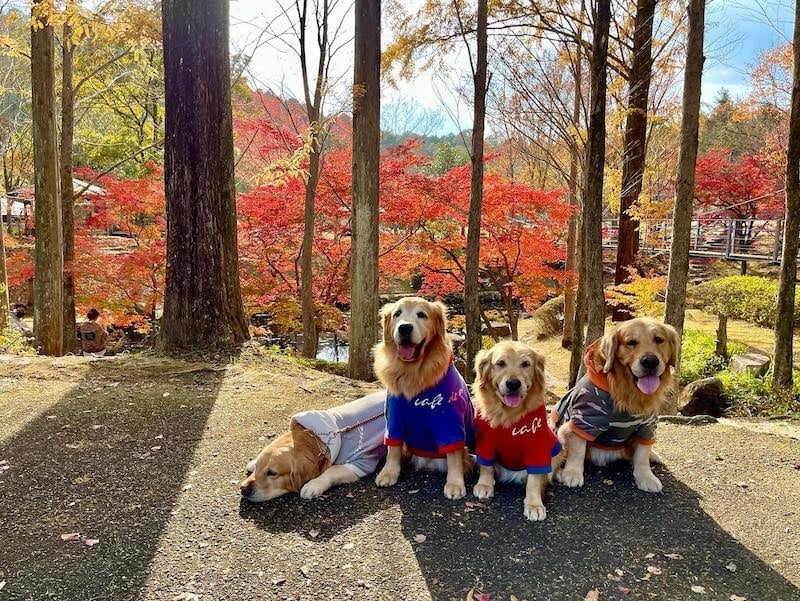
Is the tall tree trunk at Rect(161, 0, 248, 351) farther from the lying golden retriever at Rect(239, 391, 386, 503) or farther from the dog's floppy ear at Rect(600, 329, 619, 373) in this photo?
the dog's floppy ear at Rect(600, 329, 619, 373)

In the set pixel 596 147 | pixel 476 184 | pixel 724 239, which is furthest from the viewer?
pixel 724 239

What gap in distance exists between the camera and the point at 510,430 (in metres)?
2.84

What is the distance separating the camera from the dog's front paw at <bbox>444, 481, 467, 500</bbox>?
295 cm

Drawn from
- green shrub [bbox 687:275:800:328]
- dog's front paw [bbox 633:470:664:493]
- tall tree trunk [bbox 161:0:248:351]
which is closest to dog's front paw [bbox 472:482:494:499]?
dog's front paw [bbox 633:470:664:493]

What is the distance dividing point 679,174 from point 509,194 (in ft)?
15.4

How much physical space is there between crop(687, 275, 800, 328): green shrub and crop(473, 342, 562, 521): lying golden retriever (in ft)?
32.7

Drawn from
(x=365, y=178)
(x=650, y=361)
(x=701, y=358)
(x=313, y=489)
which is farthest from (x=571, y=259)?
(x=313, y=489)

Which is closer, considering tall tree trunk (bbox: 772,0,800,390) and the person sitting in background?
tall tree trunk (bbox: 772,0,800,390)

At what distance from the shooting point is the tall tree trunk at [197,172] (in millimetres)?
5551

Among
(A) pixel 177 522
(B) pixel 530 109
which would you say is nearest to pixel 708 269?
(B) pixel 530 109

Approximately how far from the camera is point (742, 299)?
12.5 meters

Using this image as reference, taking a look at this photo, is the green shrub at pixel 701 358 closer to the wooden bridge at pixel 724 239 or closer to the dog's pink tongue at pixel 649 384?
the wooden bridge at pixel 724 239

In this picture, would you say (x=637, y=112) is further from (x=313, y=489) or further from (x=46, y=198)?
(x=46, y=198)

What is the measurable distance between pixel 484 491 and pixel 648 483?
101cm
